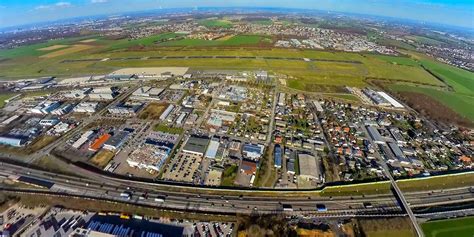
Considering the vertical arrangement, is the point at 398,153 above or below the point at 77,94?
below

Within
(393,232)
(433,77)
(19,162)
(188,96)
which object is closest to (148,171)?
(19,162)

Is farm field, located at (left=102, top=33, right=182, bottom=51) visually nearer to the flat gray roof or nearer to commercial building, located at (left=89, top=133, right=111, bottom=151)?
commercial building, located at (left=89, top=133, right=111, bottom=151)

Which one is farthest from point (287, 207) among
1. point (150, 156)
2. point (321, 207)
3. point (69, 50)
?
point (69, 50)

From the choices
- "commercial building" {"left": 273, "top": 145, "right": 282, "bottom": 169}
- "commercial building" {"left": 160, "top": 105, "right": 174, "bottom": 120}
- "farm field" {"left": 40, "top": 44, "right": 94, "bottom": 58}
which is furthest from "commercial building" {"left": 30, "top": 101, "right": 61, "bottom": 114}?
"farm field" {"left": 40, "top": 44, "right": 94, "bottom": 58}

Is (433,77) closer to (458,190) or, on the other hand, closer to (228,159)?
(458,190)

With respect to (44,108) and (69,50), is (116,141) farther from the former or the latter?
(69,50)

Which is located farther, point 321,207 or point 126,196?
point 126,196
